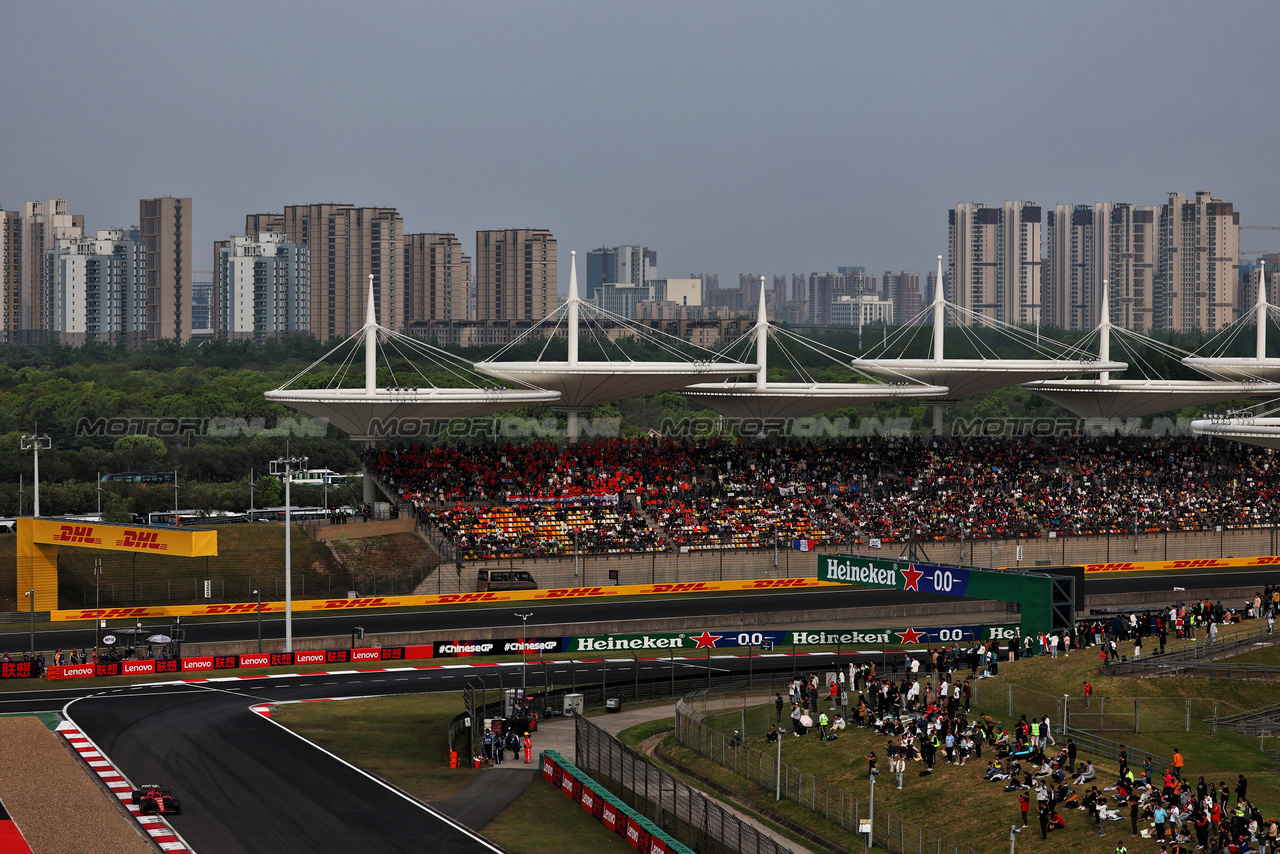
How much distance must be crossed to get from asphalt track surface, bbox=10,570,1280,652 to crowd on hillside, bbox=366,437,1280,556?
3947 mm

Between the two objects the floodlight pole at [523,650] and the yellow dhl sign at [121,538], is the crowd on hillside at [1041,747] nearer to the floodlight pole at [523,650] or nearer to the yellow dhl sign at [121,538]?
the floodlight pole at [523,650]

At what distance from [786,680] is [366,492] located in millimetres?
33073

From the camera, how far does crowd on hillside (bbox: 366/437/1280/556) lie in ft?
229

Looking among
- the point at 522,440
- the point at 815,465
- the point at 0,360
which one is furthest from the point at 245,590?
the point at 0,360

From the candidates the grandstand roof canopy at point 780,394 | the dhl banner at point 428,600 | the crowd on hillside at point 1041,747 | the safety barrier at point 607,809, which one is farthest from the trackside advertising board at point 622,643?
the grandstand roof canopy at point 780,394

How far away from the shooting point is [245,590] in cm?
6216

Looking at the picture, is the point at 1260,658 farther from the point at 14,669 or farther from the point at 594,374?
the point at 14,669

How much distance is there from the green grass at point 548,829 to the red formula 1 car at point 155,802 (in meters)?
6.96

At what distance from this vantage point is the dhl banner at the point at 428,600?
58.4 m

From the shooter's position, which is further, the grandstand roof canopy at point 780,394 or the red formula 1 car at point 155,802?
the grandstand roof canopy at point 780,394

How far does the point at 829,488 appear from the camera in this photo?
251 ft

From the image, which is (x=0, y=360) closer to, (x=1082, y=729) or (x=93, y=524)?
(x=93, y=524)

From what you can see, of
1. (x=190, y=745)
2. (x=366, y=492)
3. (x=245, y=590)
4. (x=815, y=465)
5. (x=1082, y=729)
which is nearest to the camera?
(x=1082, y=729)

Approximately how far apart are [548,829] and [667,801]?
289 centimetres
